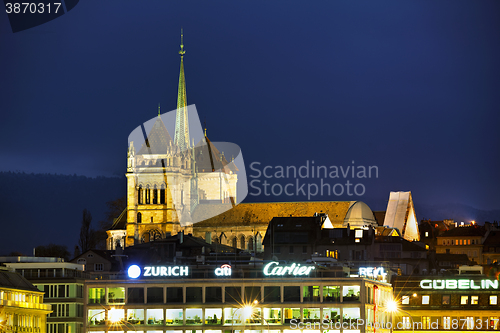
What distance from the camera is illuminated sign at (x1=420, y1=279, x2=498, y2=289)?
409 ft

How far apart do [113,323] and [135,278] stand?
606 cm

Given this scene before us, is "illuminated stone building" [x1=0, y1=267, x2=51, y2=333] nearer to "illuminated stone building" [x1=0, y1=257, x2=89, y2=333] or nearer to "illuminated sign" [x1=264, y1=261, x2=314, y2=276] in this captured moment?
"illuminated stone building" [x1=0, y1=257, x2=89, y2=333]

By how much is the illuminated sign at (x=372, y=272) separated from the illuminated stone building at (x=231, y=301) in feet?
27.6

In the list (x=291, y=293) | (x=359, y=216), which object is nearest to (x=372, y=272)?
(x=291, y=293)

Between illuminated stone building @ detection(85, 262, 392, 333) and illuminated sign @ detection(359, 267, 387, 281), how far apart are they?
841 centimetres

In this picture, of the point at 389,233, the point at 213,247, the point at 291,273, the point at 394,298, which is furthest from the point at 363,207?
the point at 291,273

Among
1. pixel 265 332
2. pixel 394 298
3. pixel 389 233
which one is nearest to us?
pixel 265 332

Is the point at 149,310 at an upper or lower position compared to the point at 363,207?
lower

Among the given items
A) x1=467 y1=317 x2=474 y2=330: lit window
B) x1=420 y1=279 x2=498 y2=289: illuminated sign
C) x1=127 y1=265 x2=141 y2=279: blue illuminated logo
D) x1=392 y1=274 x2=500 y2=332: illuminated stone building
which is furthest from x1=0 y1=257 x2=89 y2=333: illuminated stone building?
x1=467 y1=317 x2=474 y2=330: lit window

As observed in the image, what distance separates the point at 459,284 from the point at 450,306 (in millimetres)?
2891

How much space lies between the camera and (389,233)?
604 ft

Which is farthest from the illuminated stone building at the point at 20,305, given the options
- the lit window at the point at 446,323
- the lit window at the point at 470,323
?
the lit window at the point at 470,323

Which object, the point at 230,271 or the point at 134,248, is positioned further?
the point at 134,248

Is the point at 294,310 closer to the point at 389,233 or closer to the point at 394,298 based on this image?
the point at 394,298
